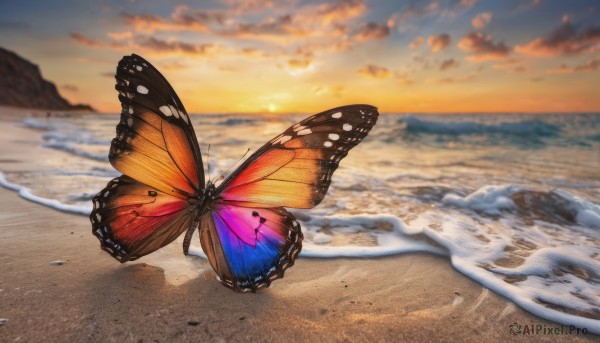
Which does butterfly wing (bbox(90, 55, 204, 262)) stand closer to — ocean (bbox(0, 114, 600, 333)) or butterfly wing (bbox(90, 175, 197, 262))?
butterfly wing (bbox(90, 175, 197, 262))

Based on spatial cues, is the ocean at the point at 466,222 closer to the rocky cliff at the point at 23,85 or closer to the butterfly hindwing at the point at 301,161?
the butterfly hindwing at the point at 301,161

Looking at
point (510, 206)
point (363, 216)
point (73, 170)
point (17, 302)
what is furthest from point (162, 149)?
point (73, 170)

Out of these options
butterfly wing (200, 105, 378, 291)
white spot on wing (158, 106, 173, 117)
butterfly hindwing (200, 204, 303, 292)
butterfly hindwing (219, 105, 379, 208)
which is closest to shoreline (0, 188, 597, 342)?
butterfly hindwing (200, 204, 303, 292)

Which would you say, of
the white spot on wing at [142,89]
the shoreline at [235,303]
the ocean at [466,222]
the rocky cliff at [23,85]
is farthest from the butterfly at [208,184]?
the rocky cliff at [23,85]

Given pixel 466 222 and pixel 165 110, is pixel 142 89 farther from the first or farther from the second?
pixel 466 222

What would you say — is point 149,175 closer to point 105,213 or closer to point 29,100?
point 105,213

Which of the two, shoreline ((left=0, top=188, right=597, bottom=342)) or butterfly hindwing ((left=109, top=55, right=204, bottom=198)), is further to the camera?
butterfly hindwing ((left=109, top=55, right=204, bottom=198))

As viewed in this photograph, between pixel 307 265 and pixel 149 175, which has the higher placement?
pixel 149 175
